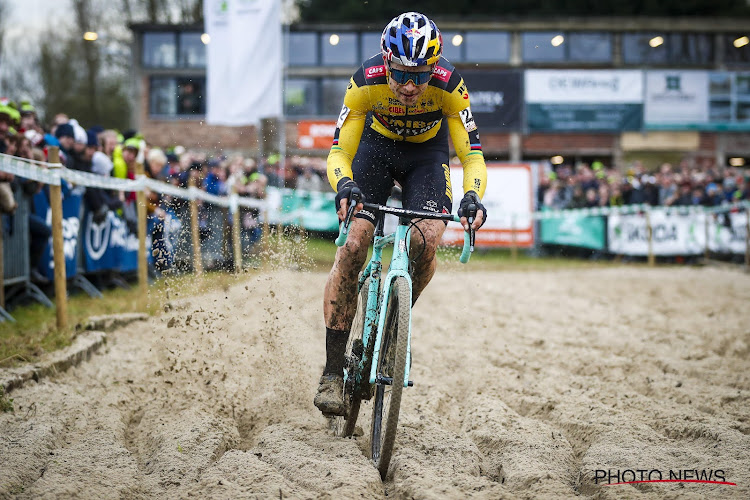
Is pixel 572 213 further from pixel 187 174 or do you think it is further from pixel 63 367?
pixel 63 367

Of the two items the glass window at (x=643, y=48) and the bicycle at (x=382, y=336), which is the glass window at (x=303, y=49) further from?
the bicycle at (x=382, y=336)

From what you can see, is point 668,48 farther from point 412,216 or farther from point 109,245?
point 412,216

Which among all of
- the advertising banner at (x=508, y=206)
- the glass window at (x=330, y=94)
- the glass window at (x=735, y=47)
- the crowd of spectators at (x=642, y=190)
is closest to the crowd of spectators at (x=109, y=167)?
the advertising banner at (x=508, y=206)

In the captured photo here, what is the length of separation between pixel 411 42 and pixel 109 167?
6887mm

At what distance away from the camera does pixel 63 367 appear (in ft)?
17.5

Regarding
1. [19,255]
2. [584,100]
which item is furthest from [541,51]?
[19,255]

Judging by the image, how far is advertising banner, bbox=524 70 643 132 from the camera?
28.4m

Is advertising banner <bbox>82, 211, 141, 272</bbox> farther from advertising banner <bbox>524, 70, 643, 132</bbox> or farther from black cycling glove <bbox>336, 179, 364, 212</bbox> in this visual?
advertising banner <bbox>524, 70, 643, 132</bbox>

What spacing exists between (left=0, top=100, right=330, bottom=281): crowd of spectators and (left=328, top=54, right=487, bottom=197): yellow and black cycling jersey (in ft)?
9.37

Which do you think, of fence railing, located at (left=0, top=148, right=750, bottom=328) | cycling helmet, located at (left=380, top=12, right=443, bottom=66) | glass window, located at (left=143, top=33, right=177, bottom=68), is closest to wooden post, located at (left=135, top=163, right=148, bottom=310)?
fence railing, located at (left=0, top=148, right=750, bottom=328)

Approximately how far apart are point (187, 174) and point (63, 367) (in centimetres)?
725

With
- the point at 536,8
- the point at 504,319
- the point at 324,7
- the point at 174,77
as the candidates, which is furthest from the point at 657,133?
the point at 504,319

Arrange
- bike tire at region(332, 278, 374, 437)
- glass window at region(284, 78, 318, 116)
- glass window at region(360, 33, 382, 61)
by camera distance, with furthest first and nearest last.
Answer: glass window at region(284, 78, 318, 116)
glass window at region(360, 33, 382, 61)
bike tire at region(332, 278, 374, 437)

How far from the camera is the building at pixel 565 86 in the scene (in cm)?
2920
